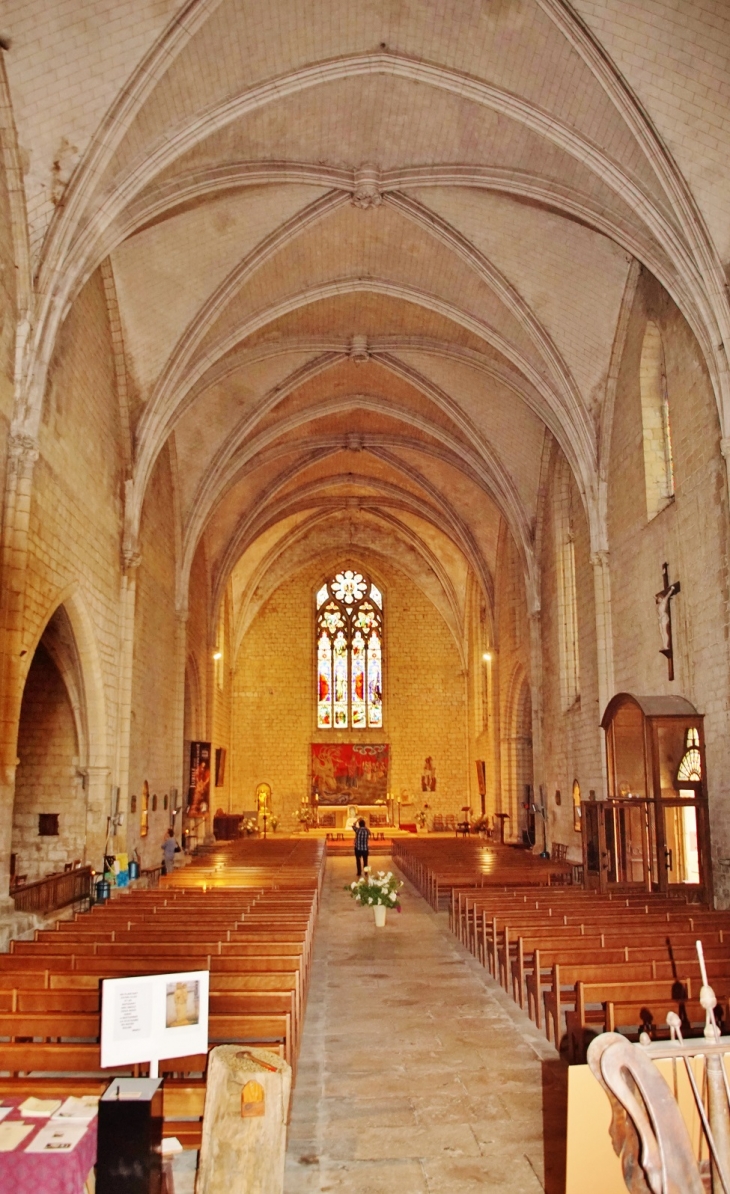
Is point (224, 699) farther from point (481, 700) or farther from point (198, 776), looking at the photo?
point (198, 776)

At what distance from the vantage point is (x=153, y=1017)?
15.1ft

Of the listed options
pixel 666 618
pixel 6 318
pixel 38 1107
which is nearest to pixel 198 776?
pixel 666 618

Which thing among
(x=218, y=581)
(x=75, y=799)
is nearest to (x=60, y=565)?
(x=75, y=799)

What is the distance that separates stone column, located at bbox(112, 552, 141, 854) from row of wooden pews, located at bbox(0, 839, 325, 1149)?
162 inches

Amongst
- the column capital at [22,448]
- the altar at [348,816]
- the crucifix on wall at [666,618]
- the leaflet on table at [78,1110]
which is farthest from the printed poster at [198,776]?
the leaflet on table at [78,1110]

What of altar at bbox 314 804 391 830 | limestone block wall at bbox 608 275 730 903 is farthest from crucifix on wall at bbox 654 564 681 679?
altar at bbox 314 804 391 830

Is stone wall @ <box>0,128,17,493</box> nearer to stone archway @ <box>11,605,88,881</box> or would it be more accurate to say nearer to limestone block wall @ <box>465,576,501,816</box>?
stone archway @ <box>11,605,88,881</box>

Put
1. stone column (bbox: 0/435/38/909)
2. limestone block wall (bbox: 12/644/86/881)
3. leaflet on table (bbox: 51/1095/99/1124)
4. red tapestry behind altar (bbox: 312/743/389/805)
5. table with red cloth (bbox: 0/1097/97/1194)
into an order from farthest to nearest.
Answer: red tapestry behind altar (bbox: 312/743/389/805) → limestone block wall (bbox: 12/644/86/881) → stone column (bbox: 0/435/38/909) → leaflet on table (bbox: 51/1095/99/1124) → table with red cloth (bbox: 0/1097/97/1194)

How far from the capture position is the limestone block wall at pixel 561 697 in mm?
18625

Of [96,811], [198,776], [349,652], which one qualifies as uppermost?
[349,652]

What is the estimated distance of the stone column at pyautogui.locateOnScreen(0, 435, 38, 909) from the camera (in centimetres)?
1080

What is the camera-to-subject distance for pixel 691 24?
10.7 meters

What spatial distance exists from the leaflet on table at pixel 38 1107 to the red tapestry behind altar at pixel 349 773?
31123mm

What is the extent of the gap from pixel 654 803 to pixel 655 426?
6.43 metres
